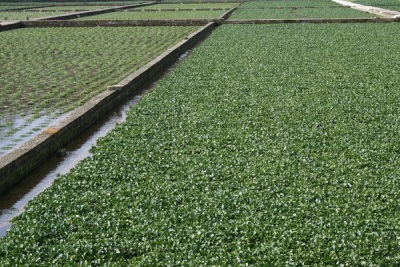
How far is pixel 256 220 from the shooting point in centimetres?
571

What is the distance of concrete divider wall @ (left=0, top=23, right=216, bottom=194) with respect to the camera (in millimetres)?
7324

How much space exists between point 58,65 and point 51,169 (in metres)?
8.60

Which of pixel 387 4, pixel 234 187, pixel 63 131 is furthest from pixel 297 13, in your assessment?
pixel 234 187

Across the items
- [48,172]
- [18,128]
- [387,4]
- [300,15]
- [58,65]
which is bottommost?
[48,172]

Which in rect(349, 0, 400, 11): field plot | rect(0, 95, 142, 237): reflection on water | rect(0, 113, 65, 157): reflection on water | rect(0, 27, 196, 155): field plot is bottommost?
rect(0, 95, 142, 237): reflection on water

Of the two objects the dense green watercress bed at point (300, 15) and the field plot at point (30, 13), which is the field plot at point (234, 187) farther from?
the field plot at point (30, 13)

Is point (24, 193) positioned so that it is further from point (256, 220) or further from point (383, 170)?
point (383, 170)

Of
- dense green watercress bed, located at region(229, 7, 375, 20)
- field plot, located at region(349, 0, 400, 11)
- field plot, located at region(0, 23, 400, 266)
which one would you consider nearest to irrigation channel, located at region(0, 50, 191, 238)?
field plot, located at region(0, 23, 400, 266)

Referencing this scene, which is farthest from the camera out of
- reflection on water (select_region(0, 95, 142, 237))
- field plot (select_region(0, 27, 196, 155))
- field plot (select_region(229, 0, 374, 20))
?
field plot (select_region(229, 0, 374, 20))

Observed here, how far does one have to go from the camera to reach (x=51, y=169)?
8008 mm

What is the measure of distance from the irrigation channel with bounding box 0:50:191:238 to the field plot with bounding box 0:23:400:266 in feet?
1.28

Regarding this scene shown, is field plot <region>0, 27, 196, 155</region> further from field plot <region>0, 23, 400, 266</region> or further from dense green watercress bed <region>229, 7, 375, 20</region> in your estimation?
dense green watercress bed <region>229, 7, 375, 20</region>

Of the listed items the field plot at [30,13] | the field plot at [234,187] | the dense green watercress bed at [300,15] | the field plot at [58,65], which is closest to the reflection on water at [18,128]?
the field plot at [58,65]

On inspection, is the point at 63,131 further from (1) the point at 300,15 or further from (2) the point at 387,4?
(2) the point at 387,4
